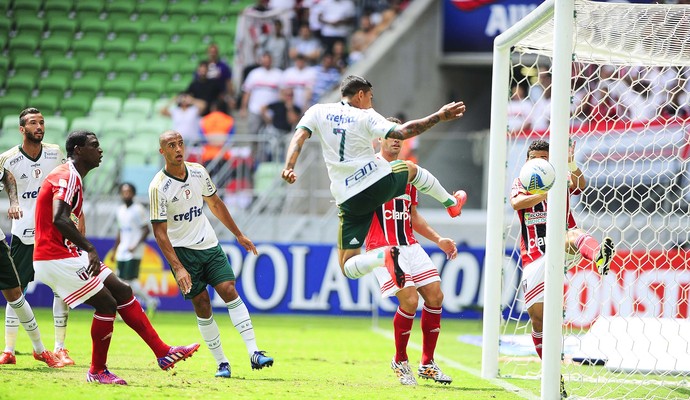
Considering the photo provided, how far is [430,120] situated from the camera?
736 centimetres

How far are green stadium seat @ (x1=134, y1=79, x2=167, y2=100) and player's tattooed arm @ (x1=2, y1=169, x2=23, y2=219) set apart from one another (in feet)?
42.8

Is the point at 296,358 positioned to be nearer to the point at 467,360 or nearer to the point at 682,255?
the point at 467,360

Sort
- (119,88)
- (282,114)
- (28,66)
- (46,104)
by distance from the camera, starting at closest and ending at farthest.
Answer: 1. (282,114)
2. (46,104)
3. (119,88)
4. (28,66)

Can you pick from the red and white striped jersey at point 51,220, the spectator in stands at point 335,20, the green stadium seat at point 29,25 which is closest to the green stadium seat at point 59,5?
the green stadium seat at point 29,25

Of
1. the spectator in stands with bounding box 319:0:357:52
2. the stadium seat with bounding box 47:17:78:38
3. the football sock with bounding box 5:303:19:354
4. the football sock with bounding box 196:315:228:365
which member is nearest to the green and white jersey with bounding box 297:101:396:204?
the football sock with bounding box 196:315:228:365

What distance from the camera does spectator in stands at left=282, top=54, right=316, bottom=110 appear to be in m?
20.2

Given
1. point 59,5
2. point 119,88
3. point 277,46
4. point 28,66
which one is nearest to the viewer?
point 277,46

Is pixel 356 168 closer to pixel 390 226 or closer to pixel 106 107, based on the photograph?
pixel 390 226

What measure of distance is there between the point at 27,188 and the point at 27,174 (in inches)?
5.9

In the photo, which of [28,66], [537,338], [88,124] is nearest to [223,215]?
[537,338]

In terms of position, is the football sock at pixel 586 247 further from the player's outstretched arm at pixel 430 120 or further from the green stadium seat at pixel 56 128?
the green stadium seat at pixel 56 128

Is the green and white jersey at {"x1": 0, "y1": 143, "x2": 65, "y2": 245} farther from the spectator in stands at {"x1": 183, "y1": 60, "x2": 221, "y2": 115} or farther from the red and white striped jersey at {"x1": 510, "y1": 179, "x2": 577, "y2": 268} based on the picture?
the spectator in stands at {"x1": 183, "y1": 60, "x2": 221, "y2": 115}

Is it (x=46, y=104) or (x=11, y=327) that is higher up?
(x=46, y=104)

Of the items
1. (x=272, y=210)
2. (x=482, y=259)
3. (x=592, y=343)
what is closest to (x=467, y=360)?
(x=592, y=343)
